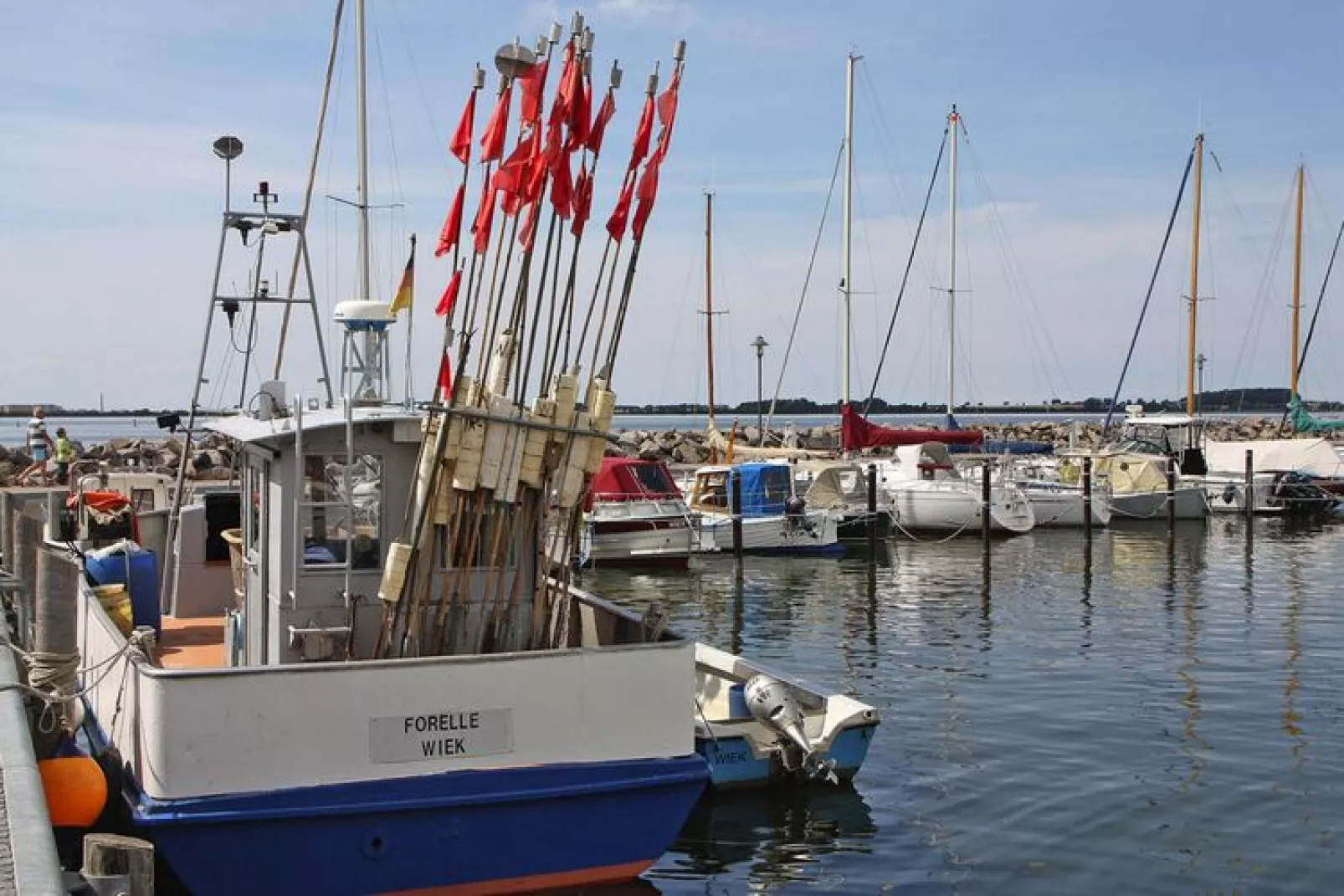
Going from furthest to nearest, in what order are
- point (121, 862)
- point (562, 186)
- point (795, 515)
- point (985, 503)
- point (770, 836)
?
point (985, 503), point (795, 515), point (770, 836), point (562, 186), point (121, 862)

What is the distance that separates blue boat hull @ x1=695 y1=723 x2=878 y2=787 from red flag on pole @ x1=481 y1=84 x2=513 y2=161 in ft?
17.6

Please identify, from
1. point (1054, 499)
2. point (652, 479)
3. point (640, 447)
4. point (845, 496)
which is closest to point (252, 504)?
point (652, 479)

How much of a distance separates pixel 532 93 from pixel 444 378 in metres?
1.95

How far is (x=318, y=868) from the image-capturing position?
8875 millimetres

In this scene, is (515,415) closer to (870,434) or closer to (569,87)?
(569,87)

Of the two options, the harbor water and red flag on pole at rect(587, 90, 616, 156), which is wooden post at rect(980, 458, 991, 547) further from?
red flag on pole at rect(587, 90, 616, 156)

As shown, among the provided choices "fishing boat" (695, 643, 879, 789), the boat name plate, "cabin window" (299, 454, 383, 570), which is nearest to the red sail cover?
"fishing boat" (695, 643, 879, 789)

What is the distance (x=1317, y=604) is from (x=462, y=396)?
20.6m

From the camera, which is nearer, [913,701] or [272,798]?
[272,798]

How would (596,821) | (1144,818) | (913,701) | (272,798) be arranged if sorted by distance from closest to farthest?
(272,798) < (596,821) < (1144,818) < (913,701)

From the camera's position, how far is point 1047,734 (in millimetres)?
15227

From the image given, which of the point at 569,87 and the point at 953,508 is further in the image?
the point at 953,508

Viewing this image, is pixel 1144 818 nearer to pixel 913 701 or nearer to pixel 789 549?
pixel 913 701

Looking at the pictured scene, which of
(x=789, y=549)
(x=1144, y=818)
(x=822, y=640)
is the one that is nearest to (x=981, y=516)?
(x=789, y=549)
